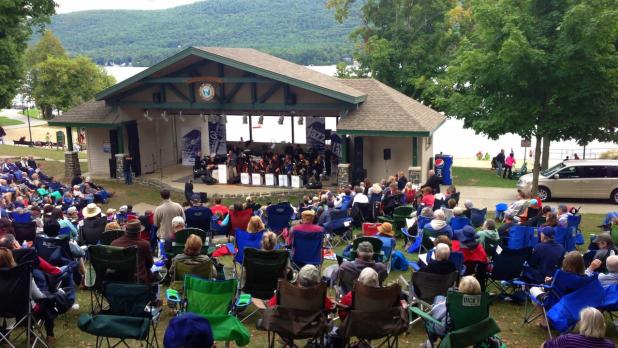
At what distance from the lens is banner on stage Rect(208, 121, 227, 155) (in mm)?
25391

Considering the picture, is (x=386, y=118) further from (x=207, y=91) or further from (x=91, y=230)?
(x=91, y=230)

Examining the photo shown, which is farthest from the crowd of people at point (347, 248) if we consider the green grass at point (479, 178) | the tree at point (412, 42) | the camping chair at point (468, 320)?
the tree at point (412, 42)

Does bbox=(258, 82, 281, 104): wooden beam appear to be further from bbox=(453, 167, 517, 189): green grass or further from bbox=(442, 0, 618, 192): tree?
bbox=(453, 167, 517, 189): green grass

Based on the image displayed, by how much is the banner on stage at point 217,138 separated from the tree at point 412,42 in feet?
Result: 35.0

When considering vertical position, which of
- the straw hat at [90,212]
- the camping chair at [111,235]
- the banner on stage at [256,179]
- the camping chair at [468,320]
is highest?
the straw hat at [90,212]

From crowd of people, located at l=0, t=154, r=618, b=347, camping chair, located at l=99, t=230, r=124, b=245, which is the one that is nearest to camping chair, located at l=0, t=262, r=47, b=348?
crowd of people, located at l=0, t=154, r=618, b=347

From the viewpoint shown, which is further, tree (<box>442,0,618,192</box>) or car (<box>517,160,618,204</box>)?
car (<box>517,160,618,204</box>)

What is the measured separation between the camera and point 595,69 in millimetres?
14383

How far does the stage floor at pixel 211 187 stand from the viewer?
68.0ft

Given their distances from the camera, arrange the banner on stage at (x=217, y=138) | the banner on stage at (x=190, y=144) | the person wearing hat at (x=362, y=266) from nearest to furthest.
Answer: the person wearing hat at (x=362, y=266)
the banner on stage at (x=190, y=144)
the banner on stage at (x=217, y=138)

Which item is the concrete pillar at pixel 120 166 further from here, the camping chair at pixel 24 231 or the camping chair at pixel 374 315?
the camping chair at pixel 374 315

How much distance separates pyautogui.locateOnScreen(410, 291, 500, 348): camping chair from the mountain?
108 meters

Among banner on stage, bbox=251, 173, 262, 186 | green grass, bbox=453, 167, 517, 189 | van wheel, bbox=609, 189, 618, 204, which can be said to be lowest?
green grass, bbox=453, 167, 517, 189

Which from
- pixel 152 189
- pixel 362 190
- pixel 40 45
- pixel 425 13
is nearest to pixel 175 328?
pixel 362 190
